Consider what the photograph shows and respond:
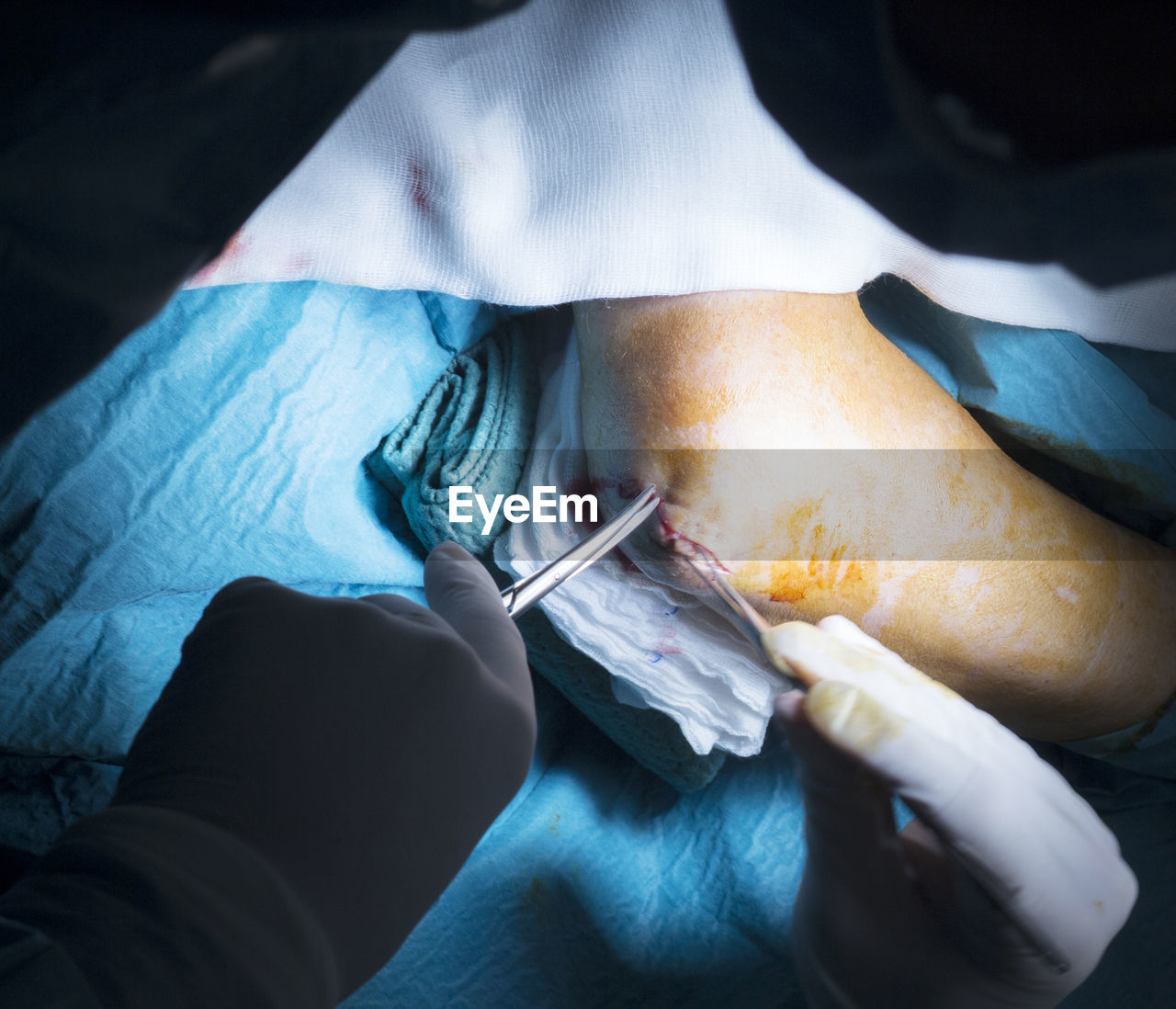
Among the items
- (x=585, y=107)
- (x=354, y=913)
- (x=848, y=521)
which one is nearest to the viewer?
(x=354, y=913)

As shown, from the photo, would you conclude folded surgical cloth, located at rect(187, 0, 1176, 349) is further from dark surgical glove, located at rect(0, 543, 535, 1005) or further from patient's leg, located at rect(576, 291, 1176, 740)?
dark surgical glove, located at rect(0, 543, 535, 1005)

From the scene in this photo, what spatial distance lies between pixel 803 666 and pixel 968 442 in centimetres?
37

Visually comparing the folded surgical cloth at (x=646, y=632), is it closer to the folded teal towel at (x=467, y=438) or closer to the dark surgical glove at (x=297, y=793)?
the folded teal towel at (x=467, y=438)

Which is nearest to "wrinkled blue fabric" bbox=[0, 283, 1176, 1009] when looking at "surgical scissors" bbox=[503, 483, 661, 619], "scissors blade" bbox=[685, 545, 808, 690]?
"surgical scissors" bbox=[503, 483, 661, 619]

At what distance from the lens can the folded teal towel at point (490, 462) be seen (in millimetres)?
831

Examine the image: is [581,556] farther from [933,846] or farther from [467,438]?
[933,846]

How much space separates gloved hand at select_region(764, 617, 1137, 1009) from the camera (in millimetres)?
581

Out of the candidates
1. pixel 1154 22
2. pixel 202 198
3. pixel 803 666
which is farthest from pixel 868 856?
pixel 202 198

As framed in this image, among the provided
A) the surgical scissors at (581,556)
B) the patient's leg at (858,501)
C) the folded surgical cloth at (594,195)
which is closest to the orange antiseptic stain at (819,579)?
the patient's leg at (858,501)

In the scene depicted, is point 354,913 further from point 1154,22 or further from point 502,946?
point 1154,22

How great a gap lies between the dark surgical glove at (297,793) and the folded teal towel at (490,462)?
0.23 m

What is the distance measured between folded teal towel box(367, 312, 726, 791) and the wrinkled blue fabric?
0.04 metres

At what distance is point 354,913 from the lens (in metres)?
0.47

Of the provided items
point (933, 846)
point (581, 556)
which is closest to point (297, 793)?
point (581, 556)
